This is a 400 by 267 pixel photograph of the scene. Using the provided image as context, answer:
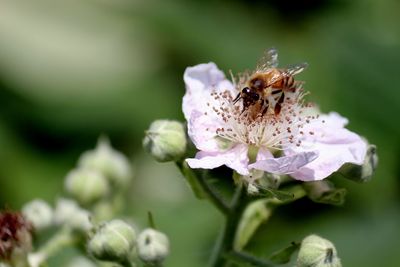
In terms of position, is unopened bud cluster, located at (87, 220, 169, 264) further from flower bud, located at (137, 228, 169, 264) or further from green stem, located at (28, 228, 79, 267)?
green stem, located at (28, 228, 79, 267)

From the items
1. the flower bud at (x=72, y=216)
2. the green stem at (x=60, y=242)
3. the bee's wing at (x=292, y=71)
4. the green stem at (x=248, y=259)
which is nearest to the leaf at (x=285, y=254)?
the green stem at (x=248, y=259)

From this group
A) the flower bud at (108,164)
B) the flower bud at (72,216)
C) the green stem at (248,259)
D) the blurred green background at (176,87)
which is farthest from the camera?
the blurred green background at (176,87)

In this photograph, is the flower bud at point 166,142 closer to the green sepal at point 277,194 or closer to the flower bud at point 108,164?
the green sepal at point 277,194

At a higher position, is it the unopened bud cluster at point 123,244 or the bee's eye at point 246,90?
the bee's eye at point 246,90

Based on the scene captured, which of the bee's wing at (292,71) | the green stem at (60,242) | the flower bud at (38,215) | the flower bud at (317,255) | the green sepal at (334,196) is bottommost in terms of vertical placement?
the flower bud at (317,255)

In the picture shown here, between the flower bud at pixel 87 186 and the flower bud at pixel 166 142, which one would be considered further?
the flower bud at pixel 87 186

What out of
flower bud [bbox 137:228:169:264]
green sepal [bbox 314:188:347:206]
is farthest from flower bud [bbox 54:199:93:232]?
green sepal [bbox 314:188:347:206]

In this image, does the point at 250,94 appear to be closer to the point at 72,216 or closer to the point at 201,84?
the point at 201,84

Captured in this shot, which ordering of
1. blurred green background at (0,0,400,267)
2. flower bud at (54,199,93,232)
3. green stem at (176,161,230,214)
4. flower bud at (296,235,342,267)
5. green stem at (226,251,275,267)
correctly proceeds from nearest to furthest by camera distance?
flower bud at (296,235,342,267)
green stem at (226,251,275,267)
green stem at (176,161,230,214)
flower bud at (54,199,93,232)
blurred green background at (0,0,400,267)

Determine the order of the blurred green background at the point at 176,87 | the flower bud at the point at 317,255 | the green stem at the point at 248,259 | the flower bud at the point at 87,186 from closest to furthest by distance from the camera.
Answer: the flower bud at the point at 317,255
the green stem at the point at 248,259
the flower bud at the point at 87,186
the blurred green background at the point at 176,87
